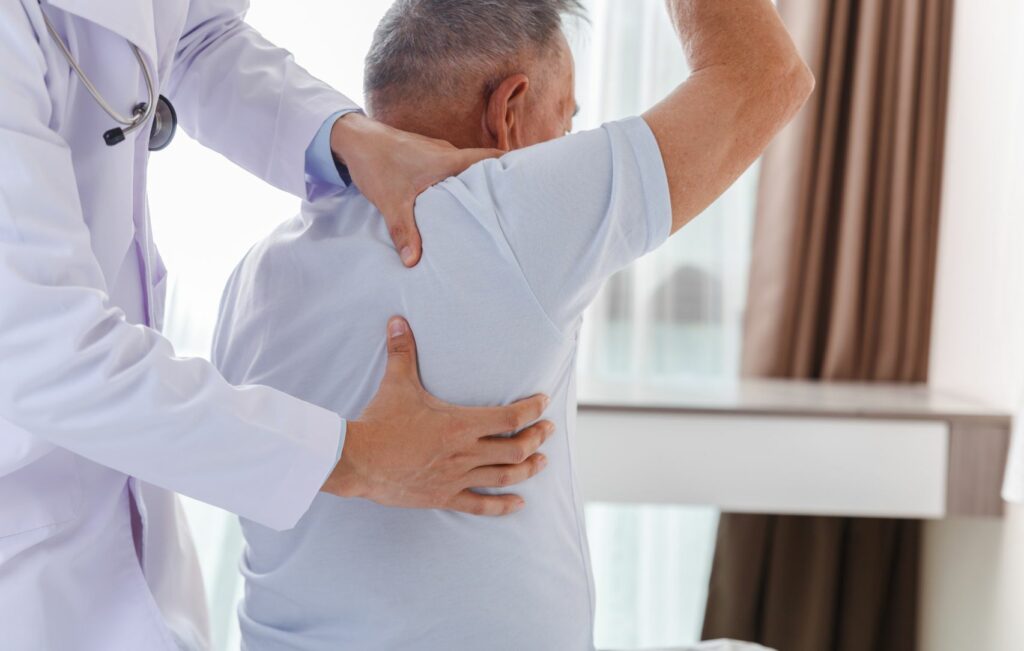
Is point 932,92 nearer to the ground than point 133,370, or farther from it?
farther from it

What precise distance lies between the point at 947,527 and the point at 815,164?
84cm

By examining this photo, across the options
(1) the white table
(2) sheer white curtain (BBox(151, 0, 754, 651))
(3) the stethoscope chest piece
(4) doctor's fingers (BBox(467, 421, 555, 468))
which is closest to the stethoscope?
(3) the stethoscope chest piece

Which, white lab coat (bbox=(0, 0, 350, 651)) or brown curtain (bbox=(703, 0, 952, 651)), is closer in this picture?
white lab coat (bbox=(0, 0, 350, 651))

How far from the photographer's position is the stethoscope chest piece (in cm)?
95

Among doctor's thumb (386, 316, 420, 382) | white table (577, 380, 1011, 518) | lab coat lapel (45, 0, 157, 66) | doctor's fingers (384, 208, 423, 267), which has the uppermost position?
lab coat lapel (45, 0, 157, 66)

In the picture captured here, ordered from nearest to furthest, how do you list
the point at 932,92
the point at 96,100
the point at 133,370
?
the point at 133,370 → the point at 96,100 → the point at 932,92

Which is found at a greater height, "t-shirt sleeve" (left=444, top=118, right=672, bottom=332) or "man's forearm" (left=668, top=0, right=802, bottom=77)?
"man's forearm" (left=668, top=0, right=802, bottom=77)

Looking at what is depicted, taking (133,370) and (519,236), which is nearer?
(133,370)

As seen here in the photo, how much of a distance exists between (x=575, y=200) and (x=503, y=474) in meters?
0.25

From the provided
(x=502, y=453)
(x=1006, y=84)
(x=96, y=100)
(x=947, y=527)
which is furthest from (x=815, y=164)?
(x=96, y=100)

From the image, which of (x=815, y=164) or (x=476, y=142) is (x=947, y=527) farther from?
(x=476, y=142)

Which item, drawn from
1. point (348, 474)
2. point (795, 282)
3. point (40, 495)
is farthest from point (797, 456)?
point (40, 495)

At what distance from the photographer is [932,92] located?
7.46ft

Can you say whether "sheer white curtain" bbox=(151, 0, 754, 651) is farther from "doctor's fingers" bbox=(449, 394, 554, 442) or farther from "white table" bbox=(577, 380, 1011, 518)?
"doctor's fingers" bbox=(449, 394, 554, 442)
